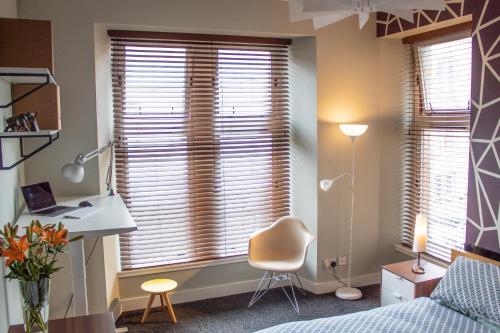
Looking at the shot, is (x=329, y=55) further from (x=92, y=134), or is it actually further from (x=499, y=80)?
(x=92, y=134)

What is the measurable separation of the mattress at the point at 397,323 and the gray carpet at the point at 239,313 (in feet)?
3.54

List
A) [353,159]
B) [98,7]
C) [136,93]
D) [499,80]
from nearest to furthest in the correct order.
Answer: [499,80]
[98,7]
[136,93]
[353,159]

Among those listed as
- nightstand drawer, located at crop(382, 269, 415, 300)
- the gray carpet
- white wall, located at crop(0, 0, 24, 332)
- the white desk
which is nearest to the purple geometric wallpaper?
nightstand drawer, located at crop(382, 269, 415, 300)

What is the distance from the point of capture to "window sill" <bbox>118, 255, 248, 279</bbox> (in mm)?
3963

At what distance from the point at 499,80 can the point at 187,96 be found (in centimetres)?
243

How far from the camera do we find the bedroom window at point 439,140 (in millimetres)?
3795

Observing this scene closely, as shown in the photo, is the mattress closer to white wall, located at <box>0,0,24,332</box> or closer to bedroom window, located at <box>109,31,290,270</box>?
white wall, located at <box>0,0,24,332</box>

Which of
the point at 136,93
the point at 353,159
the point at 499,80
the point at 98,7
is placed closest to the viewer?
the point at 499,80

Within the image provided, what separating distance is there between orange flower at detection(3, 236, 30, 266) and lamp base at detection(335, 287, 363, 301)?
3160 millimetres

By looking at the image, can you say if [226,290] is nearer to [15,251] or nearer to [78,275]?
[78,275]

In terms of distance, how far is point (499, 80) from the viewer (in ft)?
10.3

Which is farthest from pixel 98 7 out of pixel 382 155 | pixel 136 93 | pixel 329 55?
pixel 382 155

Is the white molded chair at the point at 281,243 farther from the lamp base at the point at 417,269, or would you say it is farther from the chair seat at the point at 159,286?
the lamp base at the point at 417,269

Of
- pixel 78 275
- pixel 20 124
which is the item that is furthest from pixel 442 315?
pixel 20 124
